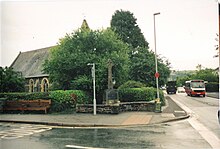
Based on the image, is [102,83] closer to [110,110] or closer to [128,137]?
[110,110]

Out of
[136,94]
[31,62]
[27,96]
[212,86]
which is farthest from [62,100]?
[212,86]

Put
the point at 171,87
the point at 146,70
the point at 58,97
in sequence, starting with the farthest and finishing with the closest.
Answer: the point at 171,87 < the point at 146,70 < the point at 58,97

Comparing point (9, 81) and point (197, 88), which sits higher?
point (9, 81)

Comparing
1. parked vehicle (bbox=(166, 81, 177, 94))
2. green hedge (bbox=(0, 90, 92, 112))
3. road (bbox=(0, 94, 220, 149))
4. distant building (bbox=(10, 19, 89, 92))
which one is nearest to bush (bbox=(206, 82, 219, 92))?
parked vehicle (bbox=(166, 81, 177, 94))

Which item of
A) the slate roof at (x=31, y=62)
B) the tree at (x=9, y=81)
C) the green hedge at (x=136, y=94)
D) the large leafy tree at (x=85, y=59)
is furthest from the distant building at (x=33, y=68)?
the green hedge at (x=136, y=94)

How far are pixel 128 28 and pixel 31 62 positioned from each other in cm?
2290

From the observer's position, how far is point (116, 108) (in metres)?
17.0

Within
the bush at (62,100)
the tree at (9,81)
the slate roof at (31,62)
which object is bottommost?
the bush at (62,100)

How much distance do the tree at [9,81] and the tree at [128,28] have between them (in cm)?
2670

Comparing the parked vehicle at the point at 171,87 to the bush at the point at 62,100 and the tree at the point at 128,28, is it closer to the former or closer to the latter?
the tree at the point at 128,28

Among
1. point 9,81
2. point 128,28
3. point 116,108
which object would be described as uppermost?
point 128,28

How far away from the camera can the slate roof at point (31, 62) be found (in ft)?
166

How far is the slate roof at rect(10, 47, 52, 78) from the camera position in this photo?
166 ft

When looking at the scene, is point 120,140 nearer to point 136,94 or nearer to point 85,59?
point 136,94
